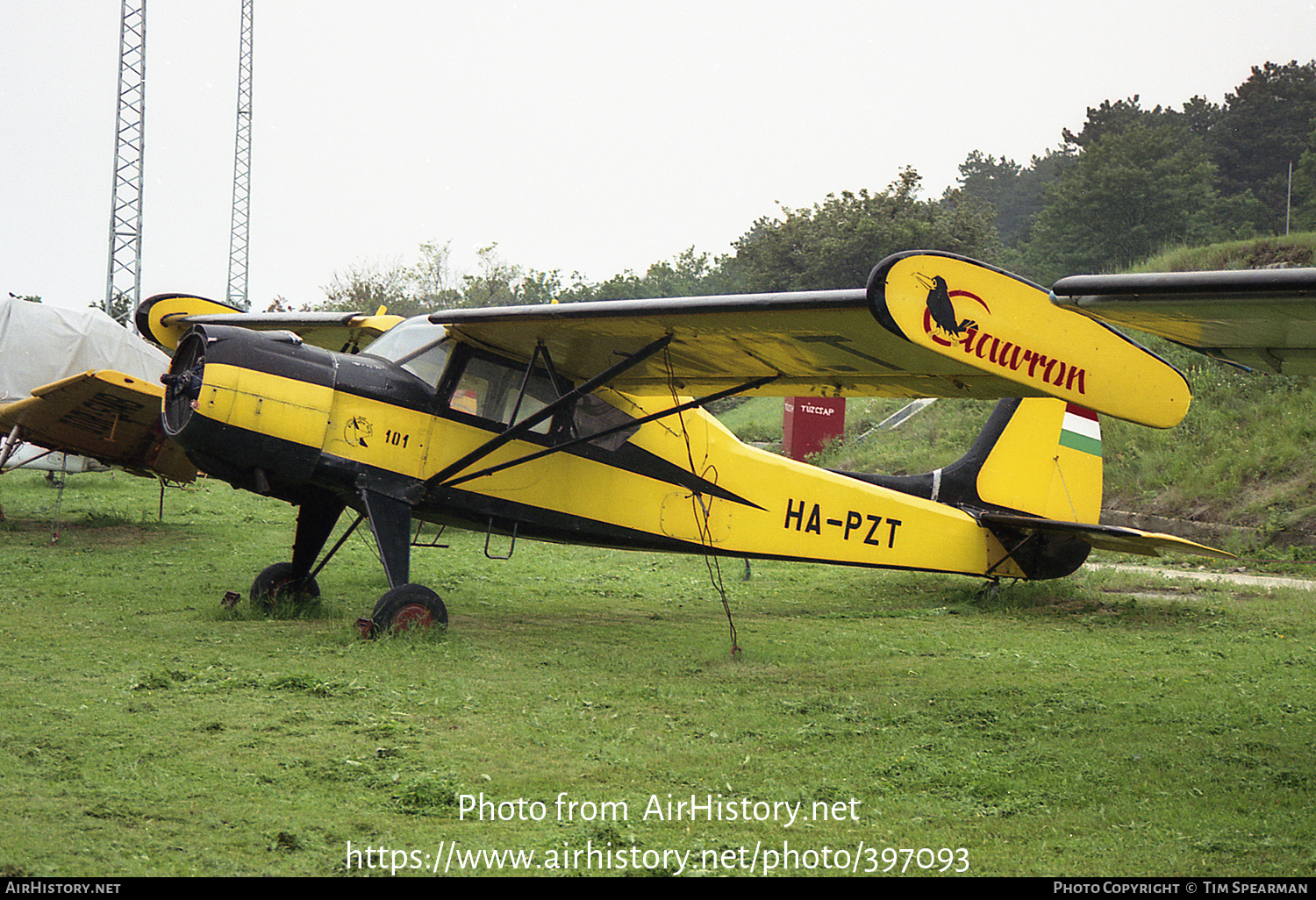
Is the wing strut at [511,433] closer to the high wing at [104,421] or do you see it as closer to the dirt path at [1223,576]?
the high wing at [104,421]

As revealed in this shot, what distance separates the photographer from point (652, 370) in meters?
8.06

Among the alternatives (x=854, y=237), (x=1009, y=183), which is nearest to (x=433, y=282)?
(x=854, y=237)

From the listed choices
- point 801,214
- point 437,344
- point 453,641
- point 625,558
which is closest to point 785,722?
point 453,641

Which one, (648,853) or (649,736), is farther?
(649,736)

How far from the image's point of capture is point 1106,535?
9.68 meters

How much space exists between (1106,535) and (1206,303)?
21.3 ft

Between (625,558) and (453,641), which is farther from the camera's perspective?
(625,558)

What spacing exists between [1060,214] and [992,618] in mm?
41871

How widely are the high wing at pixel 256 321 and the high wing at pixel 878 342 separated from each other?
261cm

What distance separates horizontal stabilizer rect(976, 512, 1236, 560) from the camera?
347 inches

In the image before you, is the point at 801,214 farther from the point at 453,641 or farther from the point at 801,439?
the point at 453,641

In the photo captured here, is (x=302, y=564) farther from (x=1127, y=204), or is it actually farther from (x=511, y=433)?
(x=1127, y=204)

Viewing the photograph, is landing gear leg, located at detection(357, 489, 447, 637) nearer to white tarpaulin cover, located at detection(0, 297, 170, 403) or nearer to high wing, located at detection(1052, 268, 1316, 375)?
high wing, located at detection(1052, 268, 1316, 375)
